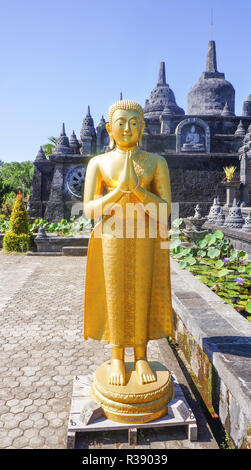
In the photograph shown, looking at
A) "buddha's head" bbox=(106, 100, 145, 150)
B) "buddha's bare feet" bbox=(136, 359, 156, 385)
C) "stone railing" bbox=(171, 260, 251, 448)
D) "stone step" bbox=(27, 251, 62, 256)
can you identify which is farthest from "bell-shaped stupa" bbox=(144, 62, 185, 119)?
"buddha's bare feet" bbox=(136, 359, 156, 385)

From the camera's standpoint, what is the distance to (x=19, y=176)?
126 feet

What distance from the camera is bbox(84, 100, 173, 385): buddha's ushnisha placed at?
7.88 feet

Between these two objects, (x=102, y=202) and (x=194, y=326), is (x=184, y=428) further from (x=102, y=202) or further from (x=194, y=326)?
(x=102, y=202)

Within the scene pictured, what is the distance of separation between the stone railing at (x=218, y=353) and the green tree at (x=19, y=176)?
3044 centimetres

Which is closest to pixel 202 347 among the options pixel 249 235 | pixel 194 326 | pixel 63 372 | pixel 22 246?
pixel 194 326

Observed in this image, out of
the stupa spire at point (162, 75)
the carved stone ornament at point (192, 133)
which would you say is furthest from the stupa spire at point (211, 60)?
the carved stone ornament at point (192, 133)

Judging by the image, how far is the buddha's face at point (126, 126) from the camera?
2.38 metres

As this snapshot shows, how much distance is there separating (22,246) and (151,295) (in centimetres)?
876

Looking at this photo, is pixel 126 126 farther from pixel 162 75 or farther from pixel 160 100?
pixel 162 75

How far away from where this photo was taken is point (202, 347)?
2.82 metres

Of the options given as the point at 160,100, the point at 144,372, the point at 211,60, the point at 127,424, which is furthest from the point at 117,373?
the point at 211,60

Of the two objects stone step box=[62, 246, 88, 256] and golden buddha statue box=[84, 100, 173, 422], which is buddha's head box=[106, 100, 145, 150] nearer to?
golden buddha statue box=[84, 100, 173, 422]

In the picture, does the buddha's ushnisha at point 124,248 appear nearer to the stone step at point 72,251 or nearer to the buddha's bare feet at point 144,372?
the buddha's bare feet at point 144,372

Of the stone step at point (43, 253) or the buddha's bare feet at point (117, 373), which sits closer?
the buddha's bare feet at point (117, 373)
